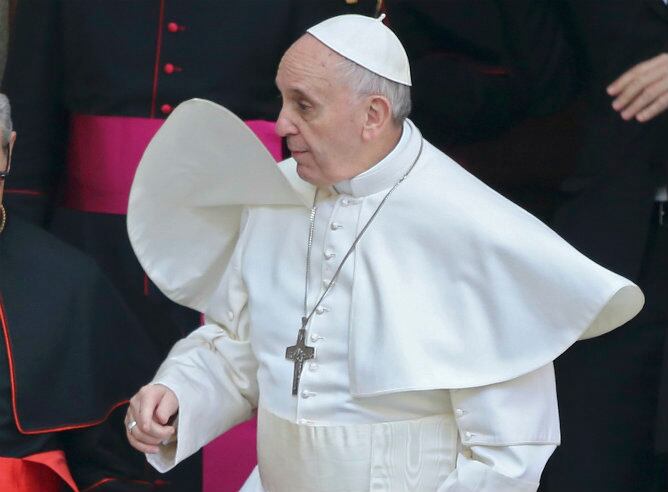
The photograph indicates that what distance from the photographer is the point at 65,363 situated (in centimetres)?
392

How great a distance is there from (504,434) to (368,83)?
0.82 metres

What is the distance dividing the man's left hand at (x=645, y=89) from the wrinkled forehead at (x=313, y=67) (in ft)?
2.84

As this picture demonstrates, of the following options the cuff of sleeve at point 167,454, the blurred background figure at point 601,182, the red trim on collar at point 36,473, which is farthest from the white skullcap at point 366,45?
the red trim on collar at point 36,473

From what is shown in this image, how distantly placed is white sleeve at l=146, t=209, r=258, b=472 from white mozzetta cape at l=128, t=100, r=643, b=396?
118 mm

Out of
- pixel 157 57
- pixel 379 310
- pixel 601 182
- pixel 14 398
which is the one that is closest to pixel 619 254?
pixel 601 182

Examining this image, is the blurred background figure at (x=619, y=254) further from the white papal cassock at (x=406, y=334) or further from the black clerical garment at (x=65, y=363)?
the black clerical garment at (x=65, y=363)

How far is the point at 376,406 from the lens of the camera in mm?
3287

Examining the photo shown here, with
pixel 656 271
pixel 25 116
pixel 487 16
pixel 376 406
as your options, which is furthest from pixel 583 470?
pixel 25 116

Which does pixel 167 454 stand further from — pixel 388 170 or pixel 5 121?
pixel 5 121

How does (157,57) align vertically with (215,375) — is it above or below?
above

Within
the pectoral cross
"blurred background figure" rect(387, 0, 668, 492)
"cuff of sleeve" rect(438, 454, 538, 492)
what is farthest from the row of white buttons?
"blurred background figure" rect(387, 0, 668, 492)

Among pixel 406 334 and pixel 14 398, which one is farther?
pixel 14 398

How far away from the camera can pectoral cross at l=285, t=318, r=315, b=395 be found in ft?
10.9

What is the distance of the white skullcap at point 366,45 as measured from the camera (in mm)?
3221
